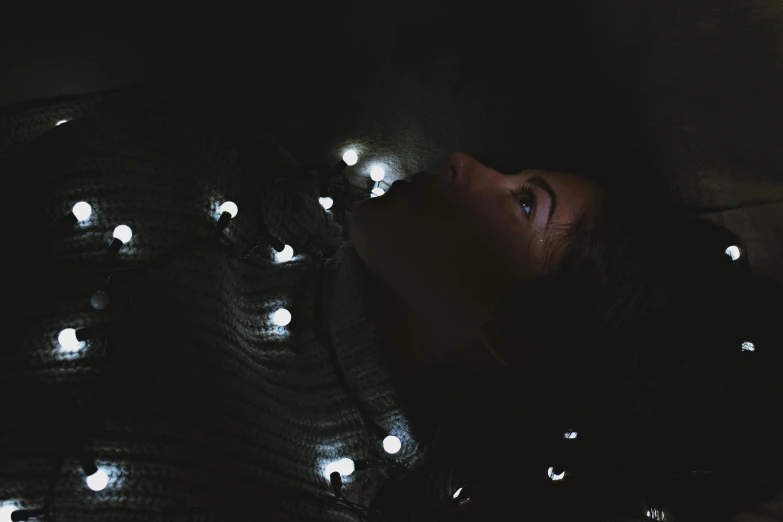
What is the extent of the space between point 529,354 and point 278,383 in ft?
1.02

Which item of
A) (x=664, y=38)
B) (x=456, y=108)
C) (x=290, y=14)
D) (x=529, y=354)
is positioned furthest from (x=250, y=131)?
(x=664, y=38)

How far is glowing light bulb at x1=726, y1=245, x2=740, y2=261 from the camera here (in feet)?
3.04

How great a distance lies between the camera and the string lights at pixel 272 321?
70 cm

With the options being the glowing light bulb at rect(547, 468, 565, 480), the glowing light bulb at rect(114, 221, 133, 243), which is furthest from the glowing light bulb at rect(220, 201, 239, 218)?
the glowing light bulb at rect(547, 468, 565, 480)

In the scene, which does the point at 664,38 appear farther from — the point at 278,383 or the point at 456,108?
the point at 278,383

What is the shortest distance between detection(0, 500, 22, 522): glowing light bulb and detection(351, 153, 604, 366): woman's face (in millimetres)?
455

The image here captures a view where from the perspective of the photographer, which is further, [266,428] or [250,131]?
[250,131]

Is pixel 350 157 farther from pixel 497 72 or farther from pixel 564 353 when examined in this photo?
pixel 564 353

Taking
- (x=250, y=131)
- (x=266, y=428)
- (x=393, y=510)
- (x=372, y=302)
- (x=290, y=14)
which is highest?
(x=290, y=14)

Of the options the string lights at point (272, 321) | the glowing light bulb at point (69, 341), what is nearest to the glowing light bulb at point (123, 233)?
the string lights at point (272, 321)

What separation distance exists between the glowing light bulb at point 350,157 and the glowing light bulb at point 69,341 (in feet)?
1.81

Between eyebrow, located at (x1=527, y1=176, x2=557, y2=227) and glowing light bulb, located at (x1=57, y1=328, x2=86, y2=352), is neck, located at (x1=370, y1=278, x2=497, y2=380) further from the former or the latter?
glowing light bulb, located at (x1=57, y1=328, x2=86, y2=352)

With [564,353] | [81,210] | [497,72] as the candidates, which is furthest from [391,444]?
[497,72]

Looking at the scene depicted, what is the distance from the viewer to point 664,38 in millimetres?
1079
